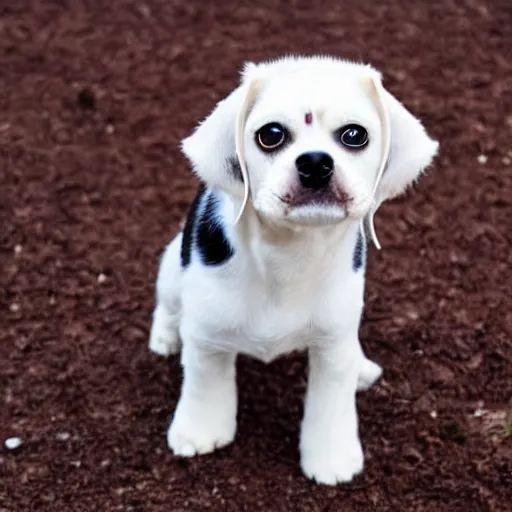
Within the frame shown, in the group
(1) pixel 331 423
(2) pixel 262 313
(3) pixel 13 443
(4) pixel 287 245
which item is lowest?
(3) pixel 13 443

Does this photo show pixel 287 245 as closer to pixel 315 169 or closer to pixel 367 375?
pixel 315 169

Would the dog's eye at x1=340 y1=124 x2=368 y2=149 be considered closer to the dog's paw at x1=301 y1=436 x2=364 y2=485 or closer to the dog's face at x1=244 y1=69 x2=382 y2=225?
the dog's face at x1=244 y1=69 x2=382 y2=225

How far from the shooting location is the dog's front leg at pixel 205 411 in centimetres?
332

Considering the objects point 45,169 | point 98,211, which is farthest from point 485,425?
point 45,169

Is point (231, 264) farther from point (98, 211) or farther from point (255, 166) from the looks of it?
point (98, 211)

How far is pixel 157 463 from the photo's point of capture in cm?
341

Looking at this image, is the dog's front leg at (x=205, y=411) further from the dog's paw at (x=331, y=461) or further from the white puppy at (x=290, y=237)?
the dog's paw at (x=331, y=461)

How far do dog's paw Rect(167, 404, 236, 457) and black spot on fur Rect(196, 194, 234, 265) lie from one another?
2.14 feet

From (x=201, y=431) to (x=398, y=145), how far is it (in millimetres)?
1266

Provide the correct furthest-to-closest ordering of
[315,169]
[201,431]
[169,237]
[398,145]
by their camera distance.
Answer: [169,237] → [201,431] → [398,145] → [315,169]

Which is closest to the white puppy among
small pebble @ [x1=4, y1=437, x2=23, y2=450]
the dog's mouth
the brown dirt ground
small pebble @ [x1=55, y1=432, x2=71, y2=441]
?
the dog's mouth

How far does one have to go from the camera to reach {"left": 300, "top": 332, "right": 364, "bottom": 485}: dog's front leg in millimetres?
3197

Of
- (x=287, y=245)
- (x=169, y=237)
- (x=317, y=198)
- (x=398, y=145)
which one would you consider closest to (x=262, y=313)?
(x=287, y=245)

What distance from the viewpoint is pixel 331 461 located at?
3322 millimetres
